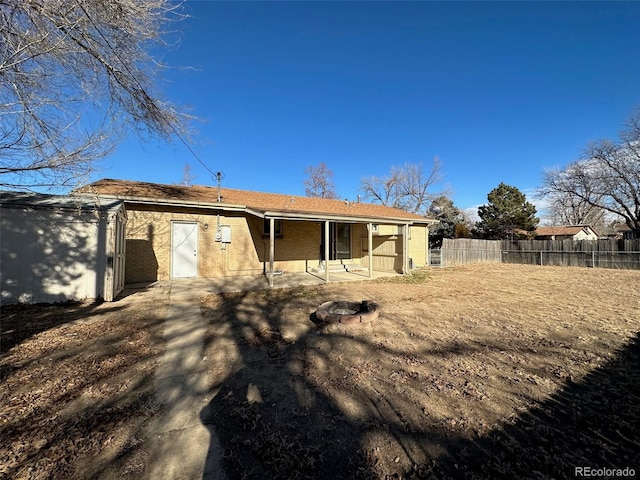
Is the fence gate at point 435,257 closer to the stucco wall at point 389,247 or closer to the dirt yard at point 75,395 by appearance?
the stucco wall at point 389,247

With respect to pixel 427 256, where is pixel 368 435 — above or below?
below

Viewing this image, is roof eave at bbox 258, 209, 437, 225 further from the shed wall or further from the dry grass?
the shed wall

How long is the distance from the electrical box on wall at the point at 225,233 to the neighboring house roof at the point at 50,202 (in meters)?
4.04

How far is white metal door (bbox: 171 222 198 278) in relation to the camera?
10023 mm

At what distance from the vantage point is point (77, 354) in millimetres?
3826

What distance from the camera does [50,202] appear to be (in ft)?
20.7

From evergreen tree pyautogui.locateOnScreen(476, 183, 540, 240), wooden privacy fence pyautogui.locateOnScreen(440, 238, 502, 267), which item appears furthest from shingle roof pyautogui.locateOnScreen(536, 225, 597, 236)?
wooden privacy fence pyautogui.locateOnScreen(440, 238, 502, 267)

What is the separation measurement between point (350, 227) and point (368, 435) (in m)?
12.3

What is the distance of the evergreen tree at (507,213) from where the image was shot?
87.4 ft

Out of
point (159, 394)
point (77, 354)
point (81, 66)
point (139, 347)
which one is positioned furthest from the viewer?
point (81, 66)

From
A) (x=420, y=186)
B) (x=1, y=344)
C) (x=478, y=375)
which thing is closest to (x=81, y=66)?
(x=1, y=344)

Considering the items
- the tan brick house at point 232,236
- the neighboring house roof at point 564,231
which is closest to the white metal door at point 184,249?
the tan brick house at point 232,236

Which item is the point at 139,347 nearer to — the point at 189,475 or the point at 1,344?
the point at 1,344

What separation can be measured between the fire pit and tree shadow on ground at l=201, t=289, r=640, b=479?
1.11 meters
